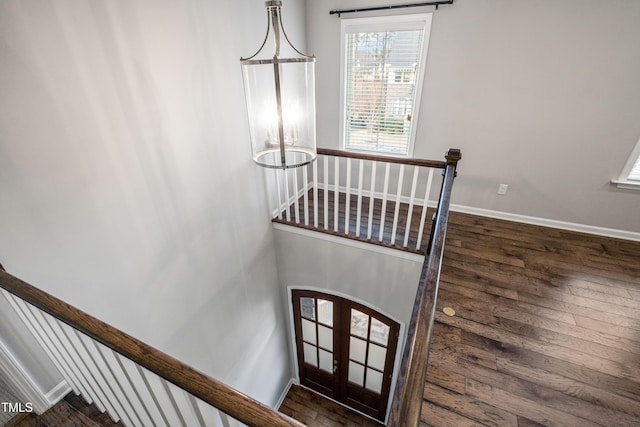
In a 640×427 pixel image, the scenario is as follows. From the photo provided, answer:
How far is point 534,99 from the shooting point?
2828mm

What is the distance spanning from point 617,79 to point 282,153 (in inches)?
122

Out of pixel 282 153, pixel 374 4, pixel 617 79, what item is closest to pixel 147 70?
pixel 282 153

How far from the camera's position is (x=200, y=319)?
2.55 m

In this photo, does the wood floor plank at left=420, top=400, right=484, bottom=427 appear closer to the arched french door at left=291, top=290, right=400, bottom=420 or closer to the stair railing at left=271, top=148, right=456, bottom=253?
the stair railing at left=271, top=148, right=456, bottom=253

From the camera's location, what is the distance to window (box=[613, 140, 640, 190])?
106 inches

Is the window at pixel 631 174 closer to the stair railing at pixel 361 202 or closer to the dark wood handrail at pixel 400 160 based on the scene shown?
the stair railing at pixel 361 202

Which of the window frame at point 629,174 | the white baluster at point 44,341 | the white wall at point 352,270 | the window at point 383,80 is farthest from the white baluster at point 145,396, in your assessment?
the window frame at point 629,174

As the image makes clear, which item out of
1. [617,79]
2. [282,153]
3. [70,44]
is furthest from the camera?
[617,79]

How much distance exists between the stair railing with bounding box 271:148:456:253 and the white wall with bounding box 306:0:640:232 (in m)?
0.61

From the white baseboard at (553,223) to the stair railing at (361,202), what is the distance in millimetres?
625

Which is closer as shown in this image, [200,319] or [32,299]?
[32,299]

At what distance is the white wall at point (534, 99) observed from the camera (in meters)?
2.52

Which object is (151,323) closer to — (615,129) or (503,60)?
(503,60)

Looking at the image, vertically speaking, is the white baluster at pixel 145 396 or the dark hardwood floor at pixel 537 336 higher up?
the white baluster at pixel 145 396
